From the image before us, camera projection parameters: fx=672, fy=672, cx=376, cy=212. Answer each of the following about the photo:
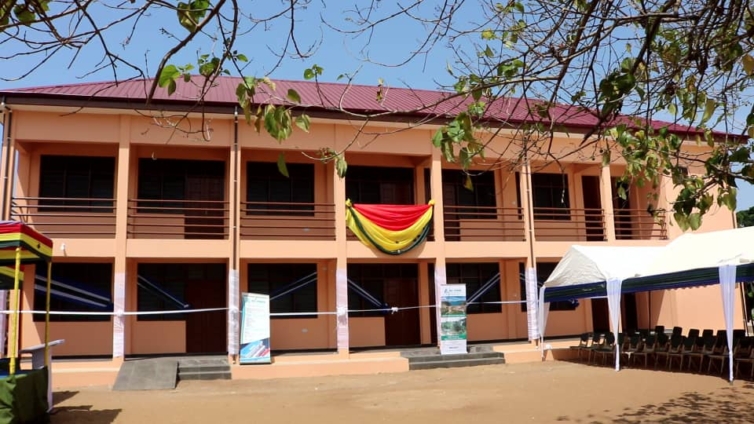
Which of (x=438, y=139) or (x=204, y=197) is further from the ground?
(x=204, y=197)

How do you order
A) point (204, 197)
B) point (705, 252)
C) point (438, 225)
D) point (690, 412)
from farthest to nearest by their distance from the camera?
point (204, 197) < point (438, 225) < point (705, 252) < point (690, 412)

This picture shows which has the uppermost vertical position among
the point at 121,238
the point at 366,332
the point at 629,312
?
the point at 121,238

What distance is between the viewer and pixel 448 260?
15.5 metres

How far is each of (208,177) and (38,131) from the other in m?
3.68

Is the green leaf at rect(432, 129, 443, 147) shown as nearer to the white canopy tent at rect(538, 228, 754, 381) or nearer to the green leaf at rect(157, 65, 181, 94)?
the green leaf at rect(157, 65, 181, 94)

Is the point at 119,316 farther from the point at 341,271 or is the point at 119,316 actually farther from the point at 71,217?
the point at 341,271

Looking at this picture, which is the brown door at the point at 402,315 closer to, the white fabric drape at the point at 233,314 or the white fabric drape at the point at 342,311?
the white fabric drape at the point at 342,311

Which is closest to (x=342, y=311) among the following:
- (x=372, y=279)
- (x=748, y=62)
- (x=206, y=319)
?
→ (x=372, y=279)

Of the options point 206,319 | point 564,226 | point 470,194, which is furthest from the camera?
point 564,226

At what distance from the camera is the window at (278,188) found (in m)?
15.8

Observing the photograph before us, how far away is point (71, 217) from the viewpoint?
579 inches

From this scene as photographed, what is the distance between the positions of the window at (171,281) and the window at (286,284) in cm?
77

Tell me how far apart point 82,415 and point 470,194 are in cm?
1103

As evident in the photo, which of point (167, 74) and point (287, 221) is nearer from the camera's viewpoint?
point (167, 74)
